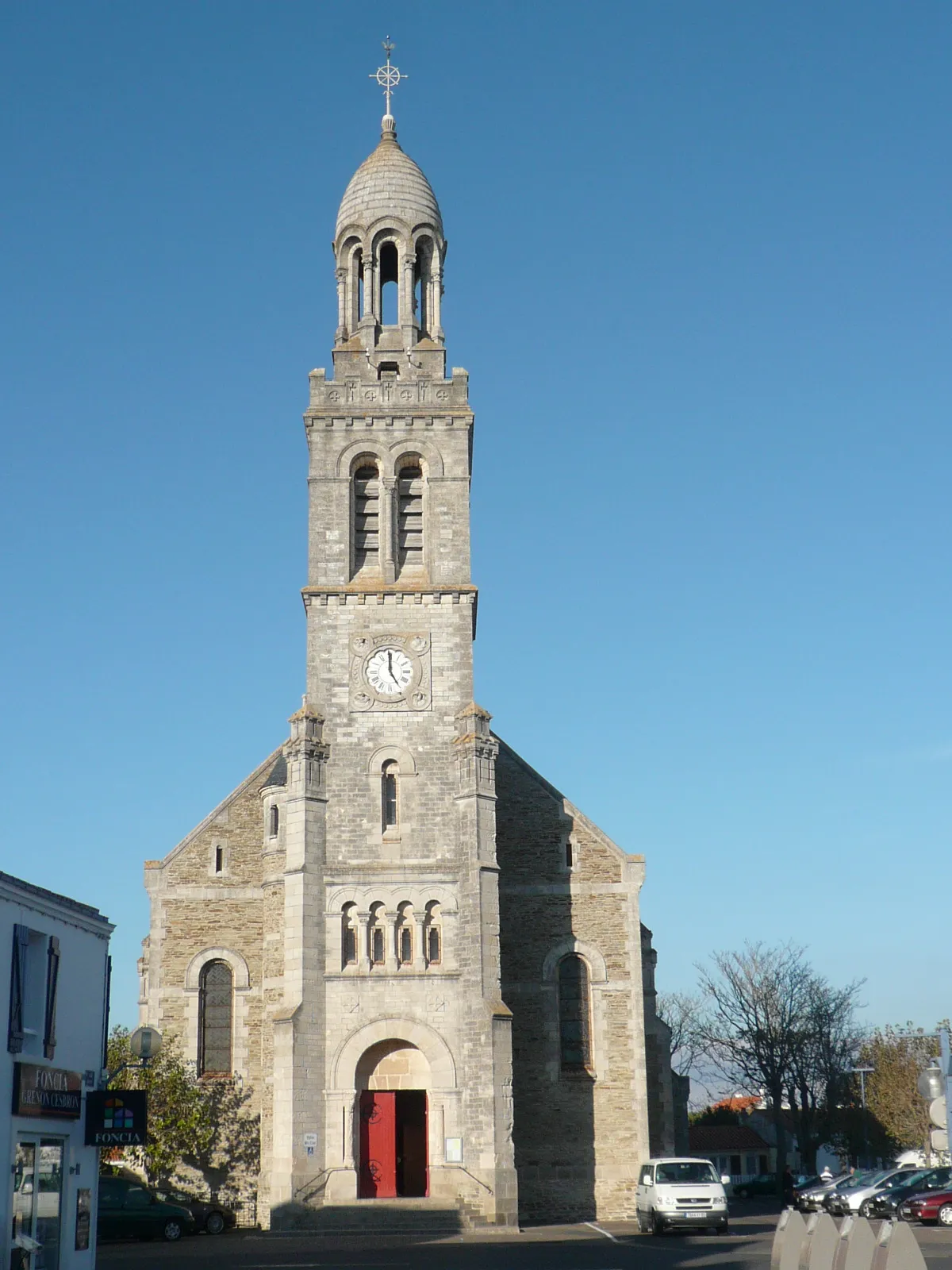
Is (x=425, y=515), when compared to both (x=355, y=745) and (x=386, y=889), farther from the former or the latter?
(x=386, y=889)

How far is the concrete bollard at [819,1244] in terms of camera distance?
581 inches

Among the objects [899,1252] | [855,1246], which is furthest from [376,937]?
[899,1252]

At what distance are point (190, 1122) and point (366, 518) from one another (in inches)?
634

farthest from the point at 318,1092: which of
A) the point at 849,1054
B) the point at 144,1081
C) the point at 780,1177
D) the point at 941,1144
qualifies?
the point at 849,1054

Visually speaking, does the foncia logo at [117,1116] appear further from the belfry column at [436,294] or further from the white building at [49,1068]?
the belfry column at [436,294]

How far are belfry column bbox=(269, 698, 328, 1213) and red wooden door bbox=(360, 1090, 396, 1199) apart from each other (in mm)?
1300

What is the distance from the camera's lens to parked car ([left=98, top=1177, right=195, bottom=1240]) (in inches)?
1315

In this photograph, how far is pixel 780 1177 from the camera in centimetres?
5362

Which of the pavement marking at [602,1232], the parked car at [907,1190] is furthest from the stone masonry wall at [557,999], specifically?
the parked car at [907,1190]

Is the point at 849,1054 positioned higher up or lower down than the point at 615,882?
lower down

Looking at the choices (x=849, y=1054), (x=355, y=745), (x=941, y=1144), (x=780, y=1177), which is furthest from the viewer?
(x=849, y=1054)

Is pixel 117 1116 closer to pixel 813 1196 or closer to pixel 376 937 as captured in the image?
pixel 376 937

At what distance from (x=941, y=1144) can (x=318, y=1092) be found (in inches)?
759

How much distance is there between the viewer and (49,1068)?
21672mm
